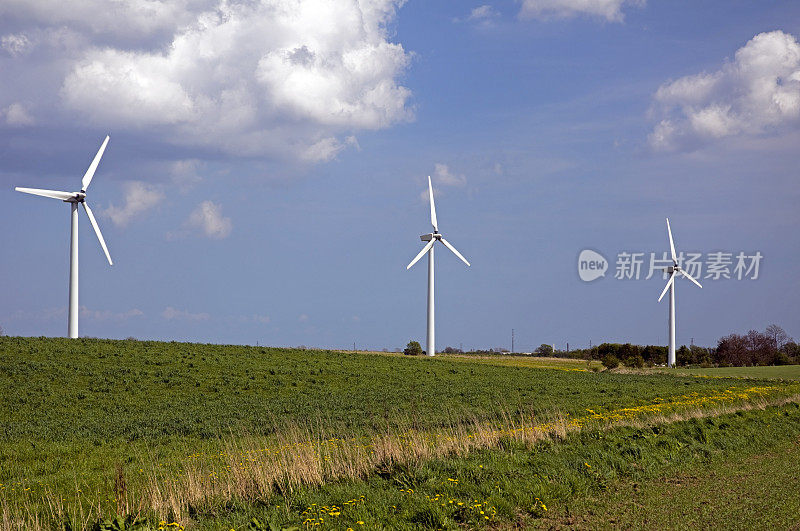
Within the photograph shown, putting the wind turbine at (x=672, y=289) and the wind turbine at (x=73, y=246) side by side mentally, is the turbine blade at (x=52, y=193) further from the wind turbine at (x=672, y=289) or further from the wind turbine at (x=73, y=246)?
the wind turbine at (x=672, y=289)

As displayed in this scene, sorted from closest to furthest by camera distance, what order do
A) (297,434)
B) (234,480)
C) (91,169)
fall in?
(234,480), (297,434), (91,169)

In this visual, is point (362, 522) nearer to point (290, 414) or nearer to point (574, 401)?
point (290, 414)

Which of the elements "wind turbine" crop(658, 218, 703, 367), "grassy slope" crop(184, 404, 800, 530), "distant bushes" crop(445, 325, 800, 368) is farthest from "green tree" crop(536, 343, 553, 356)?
"grassy slope" crop(184, 404, 800, 530)

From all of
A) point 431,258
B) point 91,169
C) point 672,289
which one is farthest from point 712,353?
point 91,169

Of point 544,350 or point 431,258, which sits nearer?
point 431,258

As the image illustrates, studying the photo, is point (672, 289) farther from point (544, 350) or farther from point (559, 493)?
point (559, 493)

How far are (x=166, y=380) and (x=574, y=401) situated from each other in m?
22.7

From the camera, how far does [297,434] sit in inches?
731

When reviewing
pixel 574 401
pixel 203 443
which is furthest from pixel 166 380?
pixel 574 401

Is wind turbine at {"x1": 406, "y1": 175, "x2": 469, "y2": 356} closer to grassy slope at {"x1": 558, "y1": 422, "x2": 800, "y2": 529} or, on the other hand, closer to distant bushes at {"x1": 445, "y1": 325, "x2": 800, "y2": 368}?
distant bushes at {"x1": 445, "y1": 325, "x2": 800, "y2": 368}

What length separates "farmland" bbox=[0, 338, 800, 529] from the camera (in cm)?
1105

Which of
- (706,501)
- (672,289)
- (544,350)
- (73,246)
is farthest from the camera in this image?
(544,350)

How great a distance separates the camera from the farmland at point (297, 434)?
11.1 m

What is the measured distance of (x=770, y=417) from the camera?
77.5 ft
